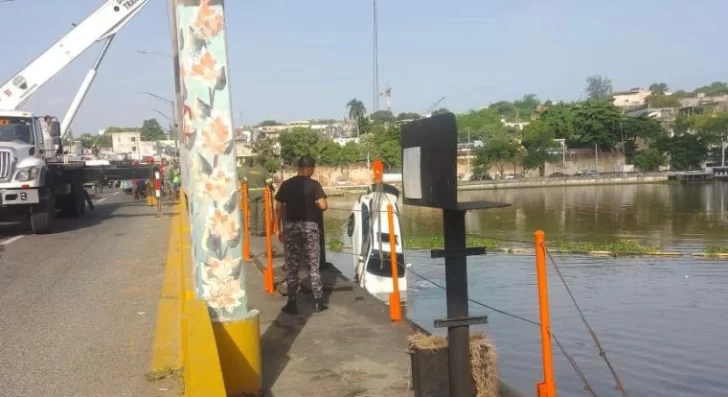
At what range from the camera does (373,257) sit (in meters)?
12.9

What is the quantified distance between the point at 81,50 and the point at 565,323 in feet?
57.4

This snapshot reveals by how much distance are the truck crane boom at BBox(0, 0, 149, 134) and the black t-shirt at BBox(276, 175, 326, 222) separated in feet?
52.9

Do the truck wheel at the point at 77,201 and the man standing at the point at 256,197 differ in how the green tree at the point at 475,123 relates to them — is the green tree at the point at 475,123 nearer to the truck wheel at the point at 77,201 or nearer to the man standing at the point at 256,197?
the truck wheel at the point at 77,201

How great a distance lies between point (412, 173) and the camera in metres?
4.84

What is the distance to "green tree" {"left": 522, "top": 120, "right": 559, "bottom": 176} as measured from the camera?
8800cm

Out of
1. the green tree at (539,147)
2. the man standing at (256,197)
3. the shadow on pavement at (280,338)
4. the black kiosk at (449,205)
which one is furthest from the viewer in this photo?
the green tree at (539,147)

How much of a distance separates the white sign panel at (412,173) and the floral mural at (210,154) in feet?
4.00

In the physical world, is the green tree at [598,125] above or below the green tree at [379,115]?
above

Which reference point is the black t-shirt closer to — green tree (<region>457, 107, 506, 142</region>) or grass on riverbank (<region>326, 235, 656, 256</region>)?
grass on riverbank (<region>326, 235, 656, 256</region>)

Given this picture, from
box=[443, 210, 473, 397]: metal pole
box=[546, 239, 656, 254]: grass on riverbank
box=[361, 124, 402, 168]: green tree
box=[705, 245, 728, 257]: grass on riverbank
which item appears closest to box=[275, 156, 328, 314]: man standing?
box=[443, 210, 473, 397]: metal pole

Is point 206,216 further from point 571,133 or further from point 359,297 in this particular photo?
point 571,133

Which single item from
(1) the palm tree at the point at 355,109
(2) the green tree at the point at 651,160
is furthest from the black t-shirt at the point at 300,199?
(1) the palm tree at the point at 355,109

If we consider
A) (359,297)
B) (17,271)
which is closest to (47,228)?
(17,271)

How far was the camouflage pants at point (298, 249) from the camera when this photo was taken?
822 cm
